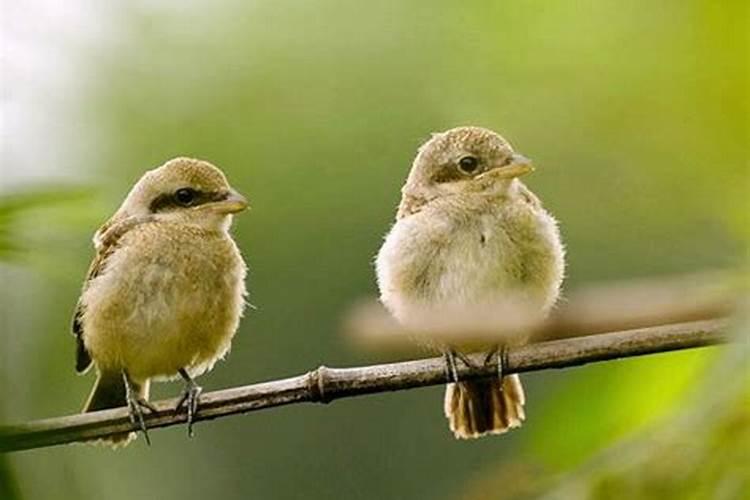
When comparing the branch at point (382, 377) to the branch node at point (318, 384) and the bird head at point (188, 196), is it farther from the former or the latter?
the bird head at point (188, 196)

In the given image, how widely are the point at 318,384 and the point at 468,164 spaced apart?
209 millimetres

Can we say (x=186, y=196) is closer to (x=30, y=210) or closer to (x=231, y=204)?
(x=231, y=204)

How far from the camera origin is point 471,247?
1.96ft

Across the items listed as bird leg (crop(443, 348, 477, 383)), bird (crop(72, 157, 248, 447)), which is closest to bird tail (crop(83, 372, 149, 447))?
bird (crop(72, 157, 248, 447))

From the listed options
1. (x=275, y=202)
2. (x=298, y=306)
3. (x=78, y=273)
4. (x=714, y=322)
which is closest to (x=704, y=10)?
(x=714, y=322)

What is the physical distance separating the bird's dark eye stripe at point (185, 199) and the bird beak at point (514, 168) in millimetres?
125

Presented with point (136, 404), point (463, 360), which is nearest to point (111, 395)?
point (136, 404)

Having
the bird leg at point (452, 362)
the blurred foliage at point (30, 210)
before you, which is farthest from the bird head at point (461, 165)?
the blurred foliage at point (30, 210)

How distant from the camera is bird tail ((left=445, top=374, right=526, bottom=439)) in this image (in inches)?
21.1

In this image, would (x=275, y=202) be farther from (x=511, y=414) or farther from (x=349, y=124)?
(x=511, y=414)

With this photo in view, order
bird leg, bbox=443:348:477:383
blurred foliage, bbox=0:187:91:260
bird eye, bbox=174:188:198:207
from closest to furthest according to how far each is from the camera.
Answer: blurred foliage, bbox=0:187:91:260 < bird leg, bbox=443:348:477:383 < bird eye, bbox=174:188:198:207

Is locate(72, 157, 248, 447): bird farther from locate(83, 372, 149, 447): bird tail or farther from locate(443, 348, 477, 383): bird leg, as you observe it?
locate(443, 348, 477, 383): bird leg

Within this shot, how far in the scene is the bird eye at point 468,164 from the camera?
0.58m

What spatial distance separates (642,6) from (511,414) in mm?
231
